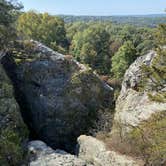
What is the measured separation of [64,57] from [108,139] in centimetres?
788

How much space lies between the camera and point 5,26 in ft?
82.3

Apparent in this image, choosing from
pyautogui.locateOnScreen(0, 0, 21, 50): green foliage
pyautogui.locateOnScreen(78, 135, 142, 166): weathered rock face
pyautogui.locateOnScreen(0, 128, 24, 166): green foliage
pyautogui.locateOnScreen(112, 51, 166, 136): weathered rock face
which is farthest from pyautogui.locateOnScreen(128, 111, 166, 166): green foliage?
pyautogui.locateOnScreen(0, 0, 21, 50): green foliage

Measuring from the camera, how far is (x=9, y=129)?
64.2 feet

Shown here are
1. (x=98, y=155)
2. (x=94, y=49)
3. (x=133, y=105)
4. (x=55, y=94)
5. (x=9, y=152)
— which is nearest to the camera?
(x=9, y=152)

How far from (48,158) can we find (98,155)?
253 cm

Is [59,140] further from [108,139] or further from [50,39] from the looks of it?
[50,39]

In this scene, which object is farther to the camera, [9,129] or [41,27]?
[41,27]

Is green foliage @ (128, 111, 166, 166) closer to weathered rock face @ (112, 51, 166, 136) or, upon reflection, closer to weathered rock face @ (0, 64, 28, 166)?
weathered rock face @ (112, 51, 166, 136)

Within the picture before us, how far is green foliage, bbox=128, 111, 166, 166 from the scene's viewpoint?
14523 mm

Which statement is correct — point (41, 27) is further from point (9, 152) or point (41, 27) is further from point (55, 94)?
point (9, 152)

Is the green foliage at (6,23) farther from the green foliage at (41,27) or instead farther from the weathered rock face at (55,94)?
the green foliage at (41,27)

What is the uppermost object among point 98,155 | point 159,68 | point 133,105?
point 159,68

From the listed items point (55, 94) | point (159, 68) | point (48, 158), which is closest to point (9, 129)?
point (48, 158)

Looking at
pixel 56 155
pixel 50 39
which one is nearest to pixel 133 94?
pixel 56 155
